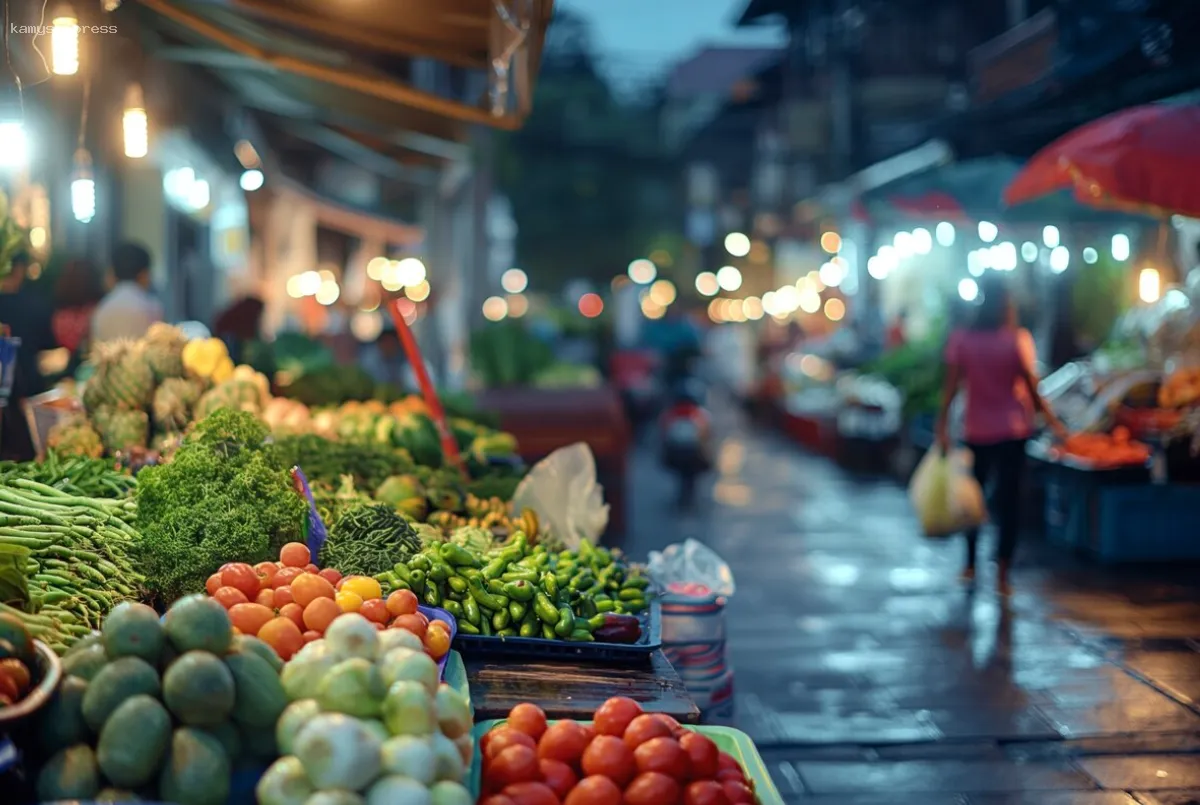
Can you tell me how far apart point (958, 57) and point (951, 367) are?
70.0 ft

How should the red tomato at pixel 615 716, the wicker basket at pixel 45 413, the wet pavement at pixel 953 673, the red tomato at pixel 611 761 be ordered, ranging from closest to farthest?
the red tomato at pixel 611 761 < the red tomato at pixel 615 716 < the wet pavement at pixel 953 673 < the wicker basket at pixel 45 413

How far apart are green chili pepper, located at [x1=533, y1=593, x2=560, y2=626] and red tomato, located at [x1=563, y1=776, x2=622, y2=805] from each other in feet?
4.15

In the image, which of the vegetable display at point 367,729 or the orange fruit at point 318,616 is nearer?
the vegetable display at point 367,729

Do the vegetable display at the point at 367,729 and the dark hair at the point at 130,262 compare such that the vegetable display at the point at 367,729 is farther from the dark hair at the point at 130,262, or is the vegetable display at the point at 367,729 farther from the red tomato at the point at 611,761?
the dark hair at the point at 130,262

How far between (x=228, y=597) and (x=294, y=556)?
22.0 inches

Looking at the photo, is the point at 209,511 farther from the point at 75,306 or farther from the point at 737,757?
the point at 75,306

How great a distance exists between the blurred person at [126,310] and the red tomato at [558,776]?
600 centimetres

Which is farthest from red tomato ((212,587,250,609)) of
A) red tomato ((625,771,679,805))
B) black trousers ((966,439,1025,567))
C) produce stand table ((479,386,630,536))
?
produce stand table ((479,386,630,536))

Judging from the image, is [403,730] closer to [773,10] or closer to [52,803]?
[52,803]

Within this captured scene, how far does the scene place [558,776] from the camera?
124 inches

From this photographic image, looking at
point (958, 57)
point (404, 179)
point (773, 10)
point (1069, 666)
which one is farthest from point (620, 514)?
point (773, 10)

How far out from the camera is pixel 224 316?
10531 mm

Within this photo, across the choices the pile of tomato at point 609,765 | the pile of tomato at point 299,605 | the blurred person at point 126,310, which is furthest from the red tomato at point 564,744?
the blurred person at point 126,310

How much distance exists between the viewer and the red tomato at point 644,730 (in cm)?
325
